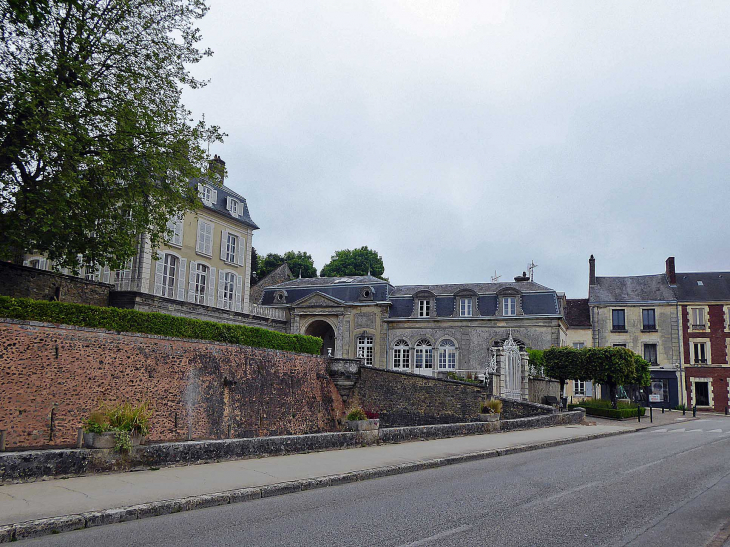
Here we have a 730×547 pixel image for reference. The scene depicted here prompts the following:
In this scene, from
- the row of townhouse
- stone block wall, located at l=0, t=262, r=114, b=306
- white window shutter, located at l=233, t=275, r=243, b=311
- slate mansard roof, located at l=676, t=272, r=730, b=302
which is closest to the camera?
stone block wall, located at l=0, t=262, r=114, b=306

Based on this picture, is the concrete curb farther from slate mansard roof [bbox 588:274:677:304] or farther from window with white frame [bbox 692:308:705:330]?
window with white frame [bbox 692:308:705:330]

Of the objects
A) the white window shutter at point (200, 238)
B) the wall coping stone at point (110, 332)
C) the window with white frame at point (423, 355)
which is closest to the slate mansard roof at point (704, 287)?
the window with white frame at point (423, 355)

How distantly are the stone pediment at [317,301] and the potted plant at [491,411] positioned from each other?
58.9ft

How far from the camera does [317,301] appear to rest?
37.1 meters

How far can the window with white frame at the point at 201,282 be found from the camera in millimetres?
28516

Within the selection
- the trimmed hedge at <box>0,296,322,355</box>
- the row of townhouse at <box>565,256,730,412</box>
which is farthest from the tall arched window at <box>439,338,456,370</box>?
the trimmed hedge at <box>0,296,322,355</box>

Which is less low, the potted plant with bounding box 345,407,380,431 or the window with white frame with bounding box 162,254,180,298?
the window with white frame with bounding box 162,254,180,298

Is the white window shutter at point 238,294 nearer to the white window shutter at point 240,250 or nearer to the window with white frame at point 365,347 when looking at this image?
the white window shutter at point 240,250

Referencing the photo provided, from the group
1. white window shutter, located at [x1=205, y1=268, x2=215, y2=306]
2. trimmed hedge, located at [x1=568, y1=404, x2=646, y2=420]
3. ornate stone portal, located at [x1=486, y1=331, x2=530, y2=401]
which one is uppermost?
white window shutter, located at [x1=205, y1=268, x2=215, y2=306]

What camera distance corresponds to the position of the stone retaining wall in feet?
24.6

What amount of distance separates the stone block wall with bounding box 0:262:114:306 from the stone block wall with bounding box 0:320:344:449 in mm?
4005

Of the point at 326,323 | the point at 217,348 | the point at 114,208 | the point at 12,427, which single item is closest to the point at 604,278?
the point at 326,323

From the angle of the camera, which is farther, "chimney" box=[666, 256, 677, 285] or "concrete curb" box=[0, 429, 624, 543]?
"chimney" box=[666, 256, 677, 285]

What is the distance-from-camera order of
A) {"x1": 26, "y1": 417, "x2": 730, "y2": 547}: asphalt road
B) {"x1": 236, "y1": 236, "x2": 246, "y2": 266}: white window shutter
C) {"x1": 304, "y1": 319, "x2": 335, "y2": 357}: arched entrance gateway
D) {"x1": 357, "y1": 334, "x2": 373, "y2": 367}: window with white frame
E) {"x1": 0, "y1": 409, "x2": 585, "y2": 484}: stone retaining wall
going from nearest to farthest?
{"x1": 26, "y1": 417, "x2": 730, "y2": 547}: asphalt road
{"x1": 0, "y1": 409, "x2": 585, "y2": 484}: stone retaining wall
{"x1": 236, "y1": 236, "x2": 246, "y2": 266}: white window shutter
{"x1": 357, "y1": 334, "x2": 373, "y2": 367}: window with white frame
{"x1": 304, "y1": 319, "x2": 335, "y2": 357}: arched entrance gateway
